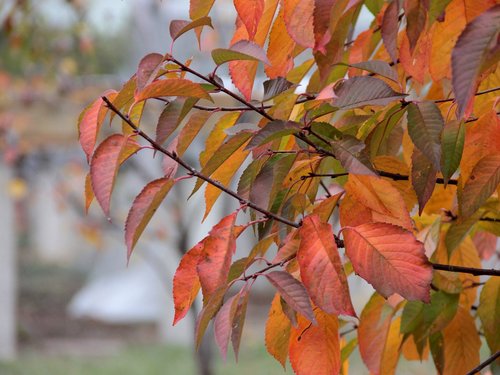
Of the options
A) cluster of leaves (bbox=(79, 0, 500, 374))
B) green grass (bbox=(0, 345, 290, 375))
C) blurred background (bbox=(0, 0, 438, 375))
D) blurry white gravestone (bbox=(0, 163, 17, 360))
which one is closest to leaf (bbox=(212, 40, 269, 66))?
cluster of leaves (bbox=(79, 0, 500, 374))

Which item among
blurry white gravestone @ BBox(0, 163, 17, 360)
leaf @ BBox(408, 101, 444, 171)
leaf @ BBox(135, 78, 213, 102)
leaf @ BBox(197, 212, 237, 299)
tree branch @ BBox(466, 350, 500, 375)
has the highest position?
blurry white gravestone @ BBox(0, 163, 17, 360)

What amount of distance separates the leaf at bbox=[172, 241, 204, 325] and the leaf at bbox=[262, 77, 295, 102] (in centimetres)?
15

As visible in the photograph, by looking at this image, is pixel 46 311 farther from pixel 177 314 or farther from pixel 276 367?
pixel 177 314

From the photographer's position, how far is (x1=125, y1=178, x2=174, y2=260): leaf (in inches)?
28.6

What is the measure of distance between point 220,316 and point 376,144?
24cm

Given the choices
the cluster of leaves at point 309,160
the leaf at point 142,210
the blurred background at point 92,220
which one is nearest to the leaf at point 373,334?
the cluster of leaves at point 309,160

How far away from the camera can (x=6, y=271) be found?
675 cm

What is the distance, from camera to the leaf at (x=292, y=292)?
691mm

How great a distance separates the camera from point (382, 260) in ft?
2.37

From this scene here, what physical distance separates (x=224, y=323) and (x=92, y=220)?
5.84m

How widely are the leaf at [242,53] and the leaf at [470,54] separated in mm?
191

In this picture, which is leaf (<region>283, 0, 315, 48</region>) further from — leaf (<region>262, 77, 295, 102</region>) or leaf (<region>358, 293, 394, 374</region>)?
leaf (<region>358, 293, 394, 374</region>)

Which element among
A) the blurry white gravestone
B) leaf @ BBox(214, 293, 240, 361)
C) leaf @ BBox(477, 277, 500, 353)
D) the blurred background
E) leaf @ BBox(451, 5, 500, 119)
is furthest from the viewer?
the blurry white gravestone

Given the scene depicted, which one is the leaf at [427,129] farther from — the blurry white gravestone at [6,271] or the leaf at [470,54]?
the blurry white gravestone at [6,271]
